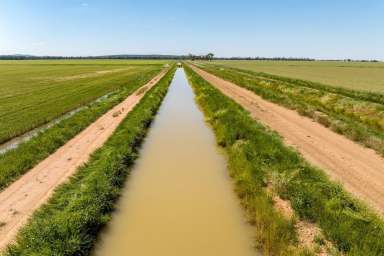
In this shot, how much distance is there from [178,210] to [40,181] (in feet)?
14.5

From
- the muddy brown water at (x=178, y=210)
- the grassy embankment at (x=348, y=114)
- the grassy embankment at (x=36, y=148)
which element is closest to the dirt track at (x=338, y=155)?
the grassy embankment at (x=348, y=114)

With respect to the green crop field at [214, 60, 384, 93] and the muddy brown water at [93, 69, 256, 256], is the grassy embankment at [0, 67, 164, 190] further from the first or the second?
the green crop field at [214, 60, 384, 93]

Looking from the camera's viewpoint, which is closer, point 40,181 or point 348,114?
point 40,181

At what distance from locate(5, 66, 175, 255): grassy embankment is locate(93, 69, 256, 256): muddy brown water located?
31 centimetres

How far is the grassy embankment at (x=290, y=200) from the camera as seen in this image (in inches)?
238

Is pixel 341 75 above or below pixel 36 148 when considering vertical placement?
below

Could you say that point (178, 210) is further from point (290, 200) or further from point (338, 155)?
point (338, 155)

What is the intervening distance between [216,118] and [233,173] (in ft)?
29.3

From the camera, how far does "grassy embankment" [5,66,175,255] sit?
5.91 metres

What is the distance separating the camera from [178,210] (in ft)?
25.8

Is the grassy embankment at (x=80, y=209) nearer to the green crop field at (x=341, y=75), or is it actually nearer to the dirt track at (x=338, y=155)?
the dirt track at (x=338, y=155)

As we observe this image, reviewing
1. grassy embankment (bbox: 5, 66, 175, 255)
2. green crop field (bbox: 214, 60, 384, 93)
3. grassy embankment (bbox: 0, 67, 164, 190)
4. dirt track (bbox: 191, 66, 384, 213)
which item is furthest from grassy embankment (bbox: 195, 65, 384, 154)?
grassy embankment (bbox: 0, 67, 164, 190)

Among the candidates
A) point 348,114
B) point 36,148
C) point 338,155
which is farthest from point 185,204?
point 348,114

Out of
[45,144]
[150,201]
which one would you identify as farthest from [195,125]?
[150,201]
